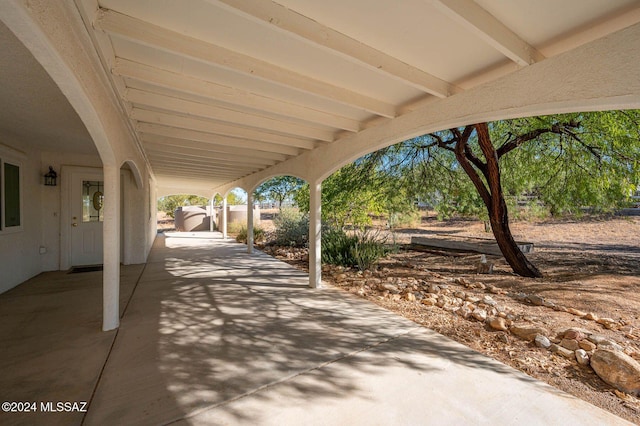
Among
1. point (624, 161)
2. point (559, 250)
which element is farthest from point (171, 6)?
point (559, 250)

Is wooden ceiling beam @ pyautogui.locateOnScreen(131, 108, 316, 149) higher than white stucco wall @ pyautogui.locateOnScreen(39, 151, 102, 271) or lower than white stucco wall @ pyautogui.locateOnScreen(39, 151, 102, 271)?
higher

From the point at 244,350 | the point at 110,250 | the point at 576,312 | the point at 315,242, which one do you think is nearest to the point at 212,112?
the point at 110,250

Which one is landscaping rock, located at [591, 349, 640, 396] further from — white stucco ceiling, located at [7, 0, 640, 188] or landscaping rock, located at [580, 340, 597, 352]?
white stucco ceiling, located at [7, 0, 640, 188]

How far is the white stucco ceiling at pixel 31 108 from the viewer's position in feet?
8.31

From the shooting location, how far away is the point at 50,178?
5.91 m

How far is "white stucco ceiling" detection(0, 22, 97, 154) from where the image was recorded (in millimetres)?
2531

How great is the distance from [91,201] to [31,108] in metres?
3.52

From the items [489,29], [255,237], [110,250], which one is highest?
[489,29]

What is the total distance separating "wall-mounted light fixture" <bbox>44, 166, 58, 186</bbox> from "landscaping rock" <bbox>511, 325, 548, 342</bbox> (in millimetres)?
8315

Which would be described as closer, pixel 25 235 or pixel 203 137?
pixel 203 137

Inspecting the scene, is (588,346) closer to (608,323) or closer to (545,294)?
(608,323)

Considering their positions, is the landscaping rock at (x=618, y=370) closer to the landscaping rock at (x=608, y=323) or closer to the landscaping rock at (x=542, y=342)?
the landscaping rock at (x=542, y=342)

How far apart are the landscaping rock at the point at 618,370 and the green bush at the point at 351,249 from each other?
457 centimetres

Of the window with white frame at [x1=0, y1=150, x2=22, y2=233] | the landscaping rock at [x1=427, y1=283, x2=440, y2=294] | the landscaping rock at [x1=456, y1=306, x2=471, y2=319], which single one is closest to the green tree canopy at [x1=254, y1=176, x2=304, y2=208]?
the window with white frame at [x1=0, y1=150, x2=22, y2=233]
